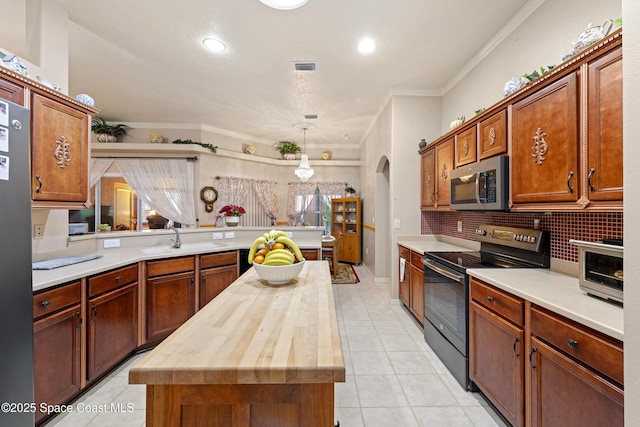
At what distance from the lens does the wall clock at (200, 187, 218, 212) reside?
5395 millimetres

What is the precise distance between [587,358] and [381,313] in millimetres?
2494

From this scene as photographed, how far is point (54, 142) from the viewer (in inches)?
75.7

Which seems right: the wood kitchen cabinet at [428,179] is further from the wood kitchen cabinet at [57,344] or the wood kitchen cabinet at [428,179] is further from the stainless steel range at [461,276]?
the wood kitchen cabinet at [57,344]

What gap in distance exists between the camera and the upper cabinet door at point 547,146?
1.49 metres

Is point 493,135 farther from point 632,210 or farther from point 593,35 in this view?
point 632,210

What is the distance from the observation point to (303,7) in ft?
7.22

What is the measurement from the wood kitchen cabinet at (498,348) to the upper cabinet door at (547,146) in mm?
715

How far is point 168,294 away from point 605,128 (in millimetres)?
3454

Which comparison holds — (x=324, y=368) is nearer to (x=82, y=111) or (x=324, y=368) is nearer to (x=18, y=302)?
(x=18, y=302)

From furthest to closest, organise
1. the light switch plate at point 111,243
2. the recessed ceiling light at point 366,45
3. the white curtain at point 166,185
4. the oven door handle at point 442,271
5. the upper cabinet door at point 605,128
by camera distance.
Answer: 1. the white curtain at point 166,185
2. the light switch plate at point 111,243
3. the recessed ceiling light at point 366,45
4. the oven door handle at point 442,271
5. the upper cabinet door at point 605,128

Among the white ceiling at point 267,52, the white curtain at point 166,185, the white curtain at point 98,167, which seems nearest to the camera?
the white ceiling at point 267,52

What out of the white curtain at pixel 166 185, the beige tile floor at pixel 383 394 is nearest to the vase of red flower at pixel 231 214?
the white curtain at pixel 166 185

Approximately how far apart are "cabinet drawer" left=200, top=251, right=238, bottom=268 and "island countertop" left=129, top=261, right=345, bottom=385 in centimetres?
182

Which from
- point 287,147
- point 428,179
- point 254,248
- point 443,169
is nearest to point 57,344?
point 254,248
